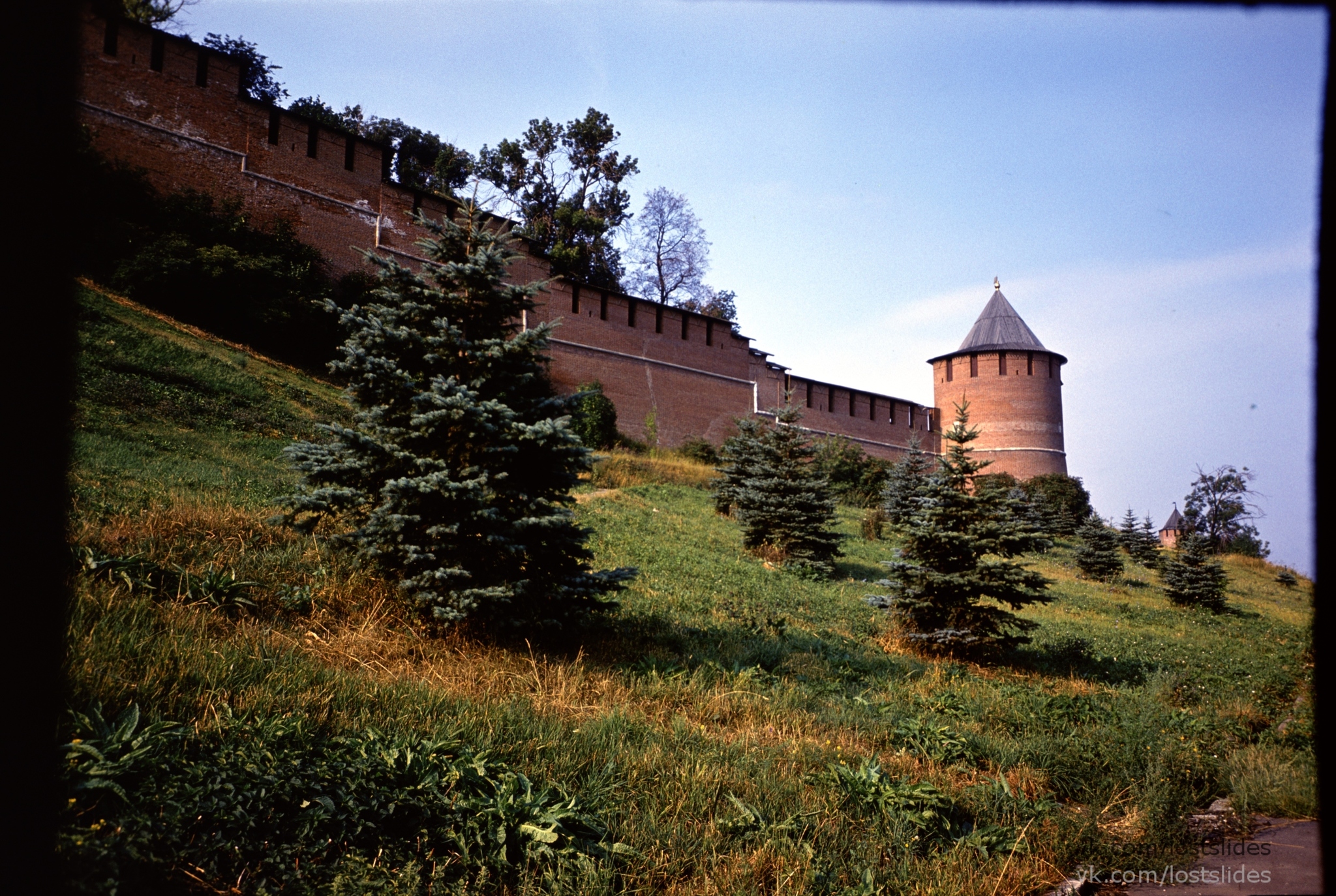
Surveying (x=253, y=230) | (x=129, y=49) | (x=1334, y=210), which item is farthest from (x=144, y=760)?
(x=129, y=49)

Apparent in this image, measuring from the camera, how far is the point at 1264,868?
338 centimetres

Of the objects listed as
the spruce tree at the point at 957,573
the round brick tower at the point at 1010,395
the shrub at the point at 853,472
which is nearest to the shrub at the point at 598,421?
the shrub at the point at 853,472

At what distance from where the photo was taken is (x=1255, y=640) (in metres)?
13.5

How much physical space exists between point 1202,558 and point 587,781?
18776 mm

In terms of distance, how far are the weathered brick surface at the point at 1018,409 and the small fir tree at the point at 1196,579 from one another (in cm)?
2132

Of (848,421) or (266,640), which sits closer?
(266,640)

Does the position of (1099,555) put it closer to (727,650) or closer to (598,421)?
(598,421)

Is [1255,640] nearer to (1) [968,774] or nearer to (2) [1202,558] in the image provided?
(2) [1202,558]

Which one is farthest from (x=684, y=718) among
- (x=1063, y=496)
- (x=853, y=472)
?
(x=1063, y=496)

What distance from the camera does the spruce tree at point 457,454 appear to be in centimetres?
602

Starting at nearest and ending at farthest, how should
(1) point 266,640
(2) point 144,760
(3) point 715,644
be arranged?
(2) point 144,760, (1) point 266,640, (3) point 715,644

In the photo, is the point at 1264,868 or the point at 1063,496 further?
the point at 1063,496

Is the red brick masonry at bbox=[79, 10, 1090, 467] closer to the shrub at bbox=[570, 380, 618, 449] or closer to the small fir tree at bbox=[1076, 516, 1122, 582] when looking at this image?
the shrub at bbox=[570, 380, 618, 449]

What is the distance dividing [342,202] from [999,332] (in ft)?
108
